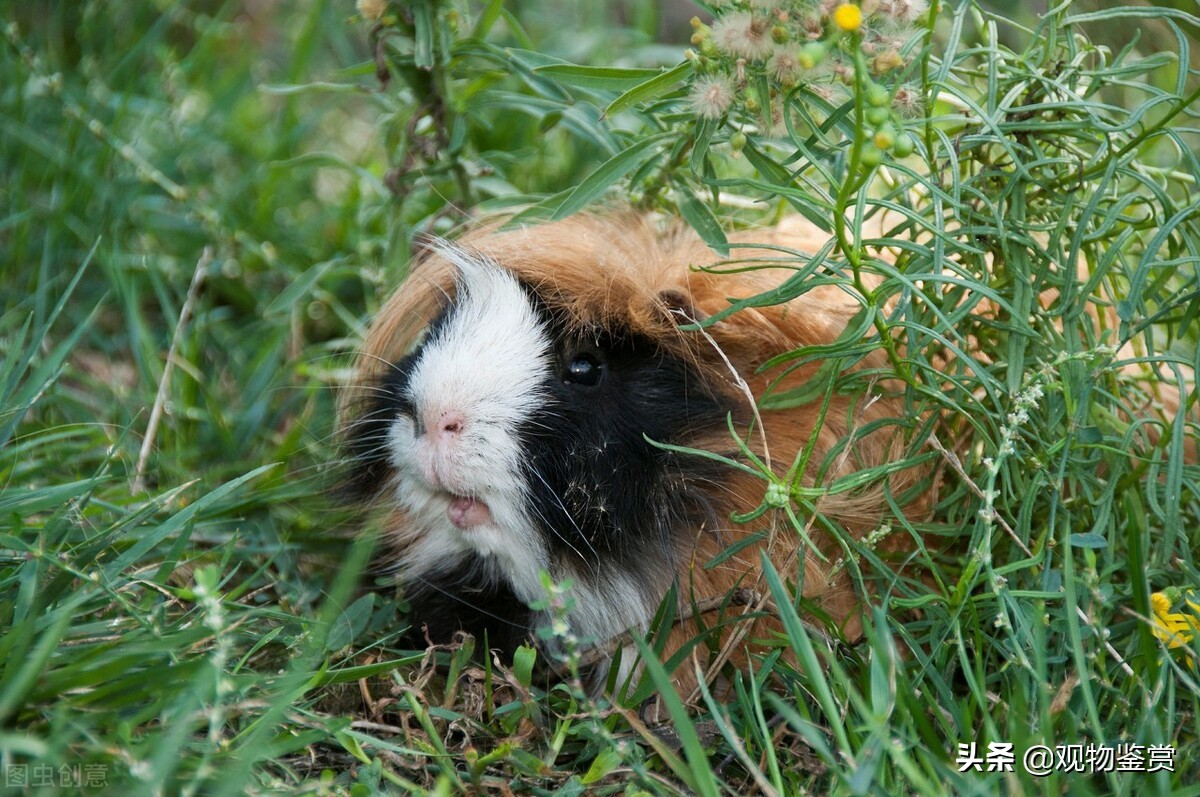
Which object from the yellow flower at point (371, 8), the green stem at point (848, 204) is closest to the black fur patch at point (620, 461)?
the green stem at point (848, 204)

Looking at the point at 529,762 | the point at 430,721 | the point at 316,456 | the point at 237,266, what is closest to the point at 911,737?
the point at 529,762

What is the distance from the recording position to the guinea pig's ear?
1.66 meters

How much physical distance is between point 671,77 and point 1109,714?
1.07 meters

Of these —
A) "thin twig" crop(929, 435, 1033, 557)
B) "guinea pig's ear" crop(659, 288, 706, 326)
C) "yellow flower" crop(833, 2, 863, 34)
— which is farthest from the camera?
"guinea pig's ear" crop(659, 288, 706, 326)

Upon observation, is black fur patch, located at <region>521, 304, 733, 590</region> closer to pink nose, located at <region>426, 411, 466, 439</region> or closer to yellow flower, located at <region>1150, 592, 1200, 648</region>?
pink nose, located at <region>426, 411, 466, 439</region>

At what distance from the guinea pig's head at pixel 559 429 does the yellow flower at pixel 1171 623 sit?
0.63 m

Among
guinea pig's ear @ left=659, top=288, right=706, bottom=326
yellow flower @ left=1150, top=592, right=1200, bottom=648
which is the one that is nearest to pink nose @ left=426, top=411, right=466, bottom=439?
guinea pig's ear @ left=659, top=288, right=706, bottom=326

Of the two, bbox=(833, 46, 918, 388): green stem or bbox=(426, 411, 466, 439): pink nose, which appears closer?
bbox=(833, 46, 918, 388): green stem

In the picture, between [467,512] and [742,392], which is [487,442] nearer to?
[467,512]

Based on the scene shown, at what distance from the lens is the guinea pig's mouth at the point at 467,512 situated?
162 cm

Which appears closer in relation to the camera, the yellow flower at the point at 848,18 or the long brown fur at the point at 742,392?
the yellow flower at the point at 848,18

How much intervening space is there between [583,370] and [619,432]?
0.39 feet

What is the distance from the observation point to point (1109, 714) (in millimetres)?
1435

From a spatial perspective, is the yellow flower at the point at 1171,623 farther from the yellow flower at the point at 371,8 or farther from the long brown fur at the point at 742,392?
the yellow flower at the point at 371,8
